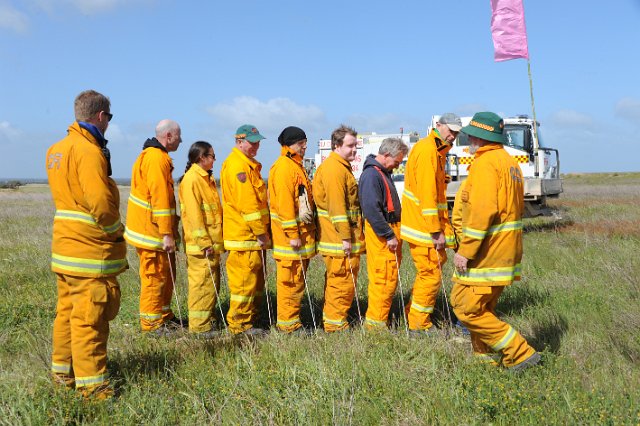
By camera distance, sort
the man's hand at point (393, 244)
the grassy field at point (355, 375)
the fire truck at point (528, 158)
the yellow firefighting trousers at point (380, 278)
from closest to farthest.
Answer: the grassy field at point (355, 375), the man's hand at point (393, 244), the yellow firefighting trousers at point (380, 278), the fire truck at point (528, 158)

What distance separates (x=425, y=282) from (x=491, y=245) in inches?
51.1

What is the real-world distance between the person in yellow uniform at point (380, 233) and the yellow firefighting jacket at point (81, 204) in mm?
2373

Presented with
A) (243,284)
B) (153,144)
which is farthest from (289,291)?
(153,144)

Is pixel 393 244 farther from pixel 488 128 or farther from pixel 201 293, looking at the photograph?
pixel 201 293

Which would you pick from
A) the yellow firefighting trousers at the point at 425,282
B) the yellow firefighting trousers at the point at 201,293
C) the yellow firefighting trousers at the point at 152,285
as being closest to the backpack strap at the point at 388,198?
the yellow firefighting trousers at the point at 425,282

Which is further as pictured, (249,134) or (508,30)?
(508,30)

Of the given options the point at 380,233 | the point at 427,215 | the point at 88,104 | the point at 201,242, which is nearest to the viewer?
the point at 88,104

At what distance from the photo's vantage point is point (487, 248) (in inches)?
155

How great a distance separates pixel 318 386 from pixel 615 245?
6.94 meters

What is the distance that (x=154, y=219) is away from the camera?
5359 millimetres

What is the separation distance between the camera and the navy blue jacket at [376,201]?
5.12 m

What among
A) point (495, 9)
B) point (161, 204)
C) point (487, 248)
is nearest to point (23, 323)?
point (161, 204)

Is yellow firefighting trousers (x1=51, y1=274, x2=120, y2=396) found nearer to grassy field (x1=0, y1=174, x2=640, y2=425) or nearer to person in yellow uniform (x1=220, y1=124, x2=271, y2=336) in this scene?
grassy field (x1=0, y1=174, x2=640, y2=425)

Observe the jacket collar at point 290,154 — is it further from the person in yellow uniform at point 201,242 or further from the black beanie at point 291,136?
the person in yellow uniform at point 201,242
